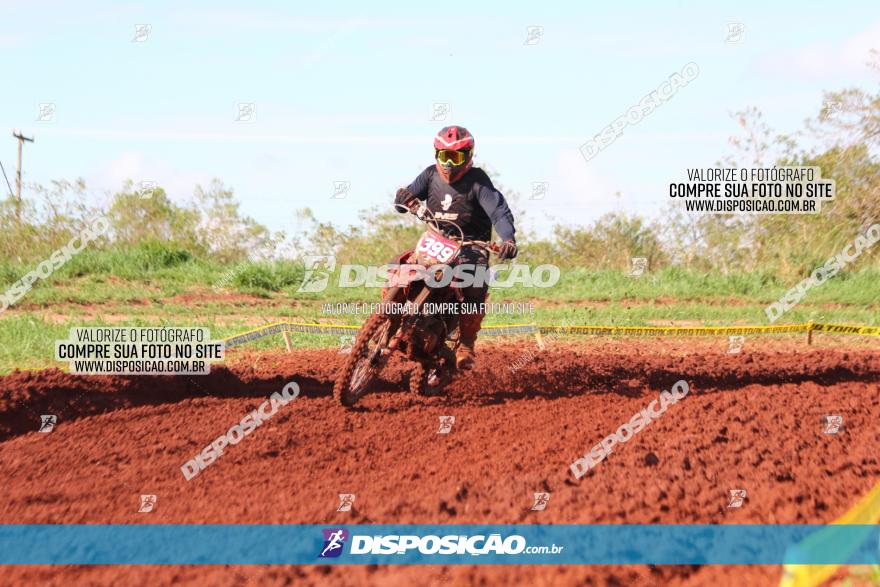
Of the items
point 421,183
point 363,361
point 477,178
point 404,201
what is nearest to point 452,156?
point 477,178

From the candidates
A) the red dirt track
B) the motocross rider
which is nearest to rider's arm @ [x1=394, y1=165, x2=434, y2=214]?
the motocross rider

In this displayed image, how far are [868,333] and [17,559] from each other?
13.3 metres

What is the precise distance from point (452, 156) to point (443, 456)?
3.09 metres

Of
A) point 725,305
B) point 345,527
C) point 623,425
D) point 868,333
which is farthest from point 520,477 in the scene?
point 725,305

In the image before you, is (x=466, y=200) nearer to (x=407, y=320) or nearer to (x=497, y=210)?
(x=497, y=210)

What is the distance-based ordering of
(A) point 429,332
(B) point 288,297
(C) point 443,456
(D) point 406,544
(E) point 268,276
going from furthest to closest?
(E) point 268,276 < (B) point 288,297 < (A) point 429,332 < (C) point 443,456 < (D) point 406,544

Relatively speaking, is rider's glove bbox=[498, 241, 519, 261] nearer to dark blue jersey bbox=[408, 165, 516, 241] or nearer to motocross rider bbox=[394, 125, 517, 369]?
motocross rider bbox=[394, 125, 517, 369]

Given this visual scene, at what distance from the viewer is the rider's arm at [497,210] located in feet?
26.7

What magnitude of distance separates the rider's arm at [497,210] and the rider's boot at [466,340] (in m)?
0.87

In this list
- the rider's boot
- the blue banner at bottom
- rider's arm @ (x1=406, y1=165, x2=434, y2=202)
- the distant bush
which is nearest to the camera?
the blue banner at bottom

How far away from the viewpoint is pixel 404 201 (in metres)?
8.44

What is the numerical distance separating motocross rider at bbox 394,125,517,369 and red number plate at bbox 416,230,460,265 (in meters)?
0.31

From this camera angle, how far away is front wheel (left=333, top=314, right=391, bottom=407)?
762cm

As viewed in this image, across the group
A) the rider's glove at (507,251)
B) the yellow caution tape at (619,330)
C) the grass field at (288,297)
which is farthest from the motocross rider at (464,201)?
the grass field at (288,297)
